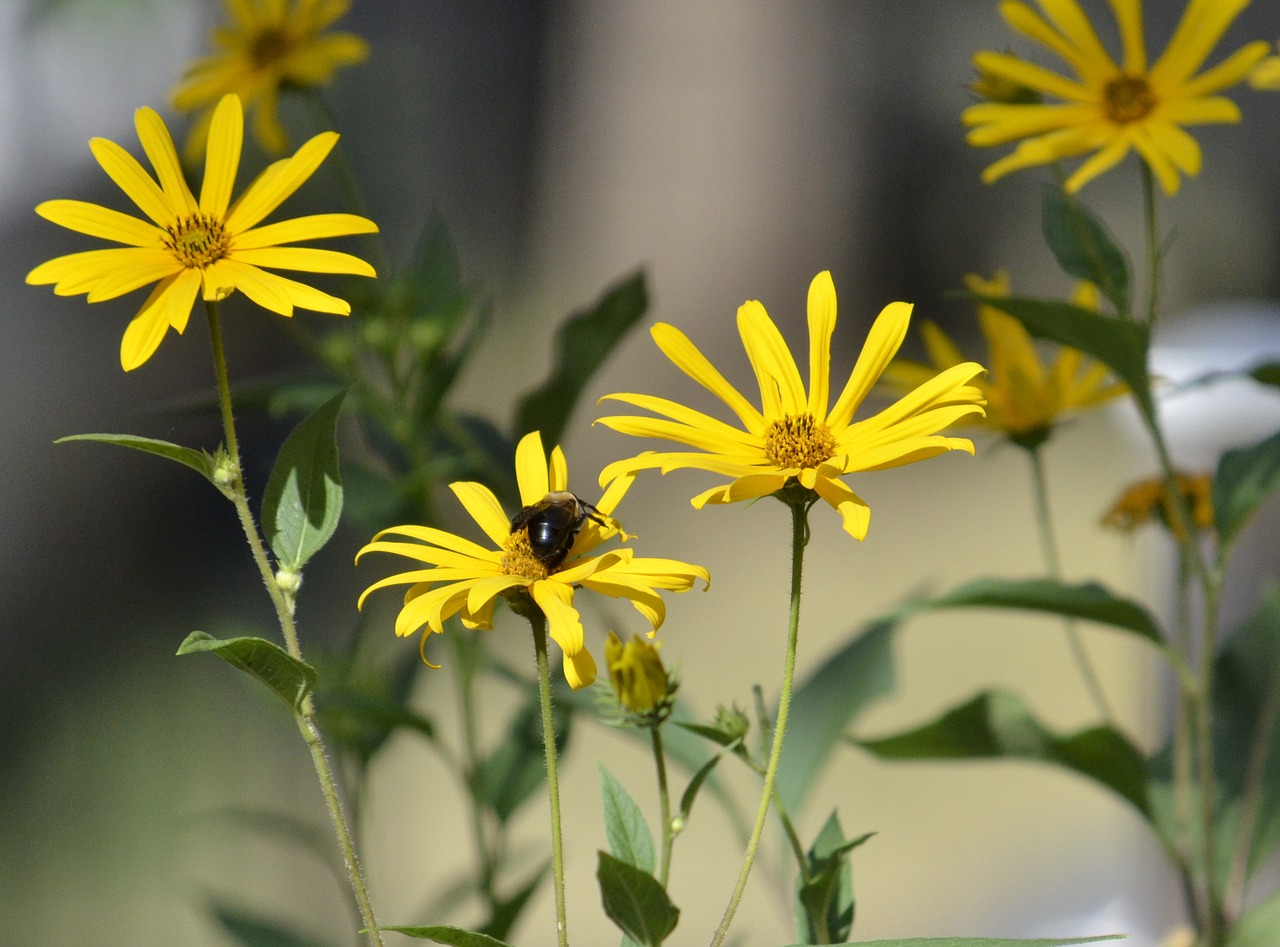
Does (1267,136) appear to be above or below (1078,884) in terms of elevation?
above

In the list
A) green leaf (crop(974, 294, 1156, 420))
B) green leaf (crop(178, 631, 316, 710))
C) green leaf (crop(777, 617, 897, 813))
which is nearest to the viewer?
green leaf (crop(178, 631, 316, 710))

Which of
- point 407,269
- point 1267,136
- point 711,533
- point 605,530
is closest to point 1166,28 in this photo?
point 1267,136

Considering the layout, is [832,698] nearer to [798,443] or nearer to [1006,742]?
[1006,742]

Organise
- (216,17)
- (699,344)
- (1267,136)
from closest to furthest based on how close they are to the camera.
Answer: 1. (216,17)
2. (699,344)
3. (1267,136)

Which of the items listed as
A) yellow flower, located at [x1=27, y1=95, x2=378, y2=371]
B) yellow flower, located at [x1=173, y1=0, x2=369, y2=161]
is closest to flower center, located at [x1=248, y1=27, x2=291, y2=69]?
yellow flower, located at [x1=173, y1=0, x2=369, y2=161]

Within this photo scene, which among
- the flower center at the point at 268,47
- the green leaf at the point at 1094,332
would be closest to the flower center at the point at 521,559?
the green leaf at the point at 1094,332

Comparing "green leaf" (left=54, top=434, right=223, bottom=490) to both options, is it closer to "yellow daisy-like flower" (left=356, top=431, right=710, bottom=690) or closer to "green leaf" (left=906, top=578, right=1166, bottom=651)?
"yellow daisy-like flower" (left=356, top=431, right=710, bottom=690)

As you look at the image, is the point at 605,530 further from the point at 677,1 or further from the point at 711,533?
the point at 677,1
